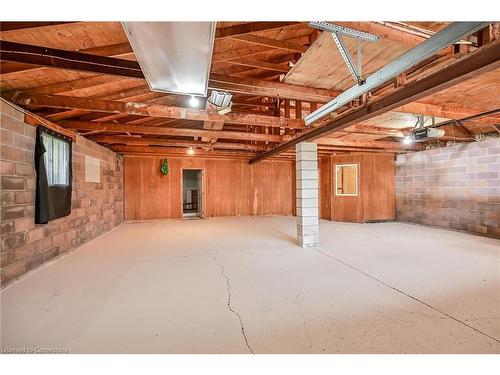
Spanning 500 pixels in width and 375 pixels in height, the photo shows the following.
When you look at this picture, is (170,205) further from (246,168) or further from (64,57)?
(64,57)

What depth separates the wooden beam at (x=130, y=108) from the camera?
2.56 m

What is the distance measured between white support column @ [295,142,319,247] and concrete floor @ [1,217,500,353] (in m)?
0.34

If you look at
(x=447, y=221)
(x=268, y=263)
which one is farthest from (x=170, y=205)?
(x=447, y=221)

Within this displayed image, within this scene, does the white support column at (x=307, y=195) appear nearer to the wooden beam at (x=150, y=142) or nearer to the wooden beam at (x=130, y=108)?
the wooden beam at (x=130, y=108)

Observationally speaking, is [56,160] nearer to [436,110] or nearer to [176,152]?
[176,152]

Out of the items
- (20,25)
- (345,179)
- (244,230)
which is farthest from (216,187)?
(20,25)

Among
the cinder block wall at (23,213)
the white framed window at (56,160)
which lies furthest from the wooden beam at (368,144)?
the cinder block wall at (23,213)

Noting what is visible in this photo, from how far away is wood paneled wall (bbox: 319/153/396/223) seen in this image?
6.62 m

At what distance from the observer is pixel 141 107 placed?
9.17ft

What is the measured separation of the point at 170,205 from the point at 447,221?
7.81m

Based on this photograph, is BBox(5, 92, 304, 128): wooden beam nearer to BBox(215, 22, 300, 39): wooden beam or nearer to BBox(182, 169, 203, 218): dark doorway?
BBox(215, 22, 300, 39): wooden beam

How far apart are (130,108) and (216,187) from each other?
5.14 metres

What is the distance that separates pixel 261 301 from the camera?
2.01m

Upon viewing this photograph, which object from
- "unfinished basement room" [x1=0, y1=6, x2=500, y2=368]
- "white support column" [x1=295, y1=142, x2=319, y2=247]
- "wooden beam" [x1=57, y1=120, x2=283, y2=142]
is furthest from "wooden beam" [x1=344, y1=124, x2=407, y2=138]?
"wooden beam" [x1=57, y1=120, x2=283, y2=142]
